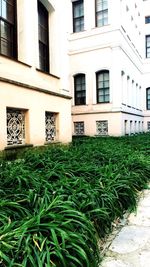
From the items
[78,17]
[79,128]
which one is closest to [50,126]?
[79,128]

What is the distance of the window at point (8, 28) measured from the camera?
709cm

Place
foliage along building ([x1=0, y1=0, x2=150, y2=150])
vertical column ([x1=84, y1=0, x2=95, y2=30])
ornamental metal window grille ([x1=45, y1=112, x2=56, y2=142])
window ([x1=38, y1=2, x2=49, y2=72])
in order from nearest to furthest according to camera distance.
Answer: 1. foliage along building ([x1=0, y1=0, x2=150, y2=150])
2. ornamental metal window grille ([x1=45, y1=112, x2=56, y2=142])
3. window ([x1=38, y1=2, x2=49, y2=72])
4. vertical column ([x1=84, y1=0, x2=95, y2=30])

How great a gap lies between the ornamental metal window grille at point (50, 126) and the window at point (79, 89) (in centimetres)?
884

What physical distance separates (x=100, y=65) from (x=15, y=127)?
10.9 meters

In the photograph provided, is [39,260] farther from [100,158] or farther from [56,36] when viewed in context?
[56,36]

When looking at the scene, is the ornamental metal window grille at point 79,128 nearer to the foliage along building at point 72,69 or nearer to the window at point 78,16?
the foliage along building at point 72,69

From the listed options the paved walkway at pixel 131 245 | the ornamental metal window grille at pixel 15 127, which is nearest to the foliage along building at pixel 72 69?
the ornamental metal window grille at pixel 15 127

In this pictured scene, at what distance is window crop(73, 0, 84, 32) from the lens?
1739 centimetres

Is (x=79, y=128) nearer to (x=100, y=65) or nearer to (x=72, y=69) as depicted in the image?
(x=72, y=69)

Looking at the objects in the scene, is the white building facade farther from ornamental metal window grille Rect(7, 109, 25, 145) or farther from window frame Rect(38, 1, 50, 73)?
ornamental metal window grille Rect(7, 109, 25, 145)

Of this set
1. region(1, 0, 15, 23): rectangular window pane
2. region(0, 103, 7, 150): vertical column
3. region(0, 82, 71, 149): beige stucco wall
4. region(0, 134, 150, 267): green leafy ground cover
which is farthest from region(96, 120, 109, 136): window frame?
region(0, 134, 150, 267): green leafy ground cover

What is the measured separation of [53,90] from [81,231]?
7.13 metres

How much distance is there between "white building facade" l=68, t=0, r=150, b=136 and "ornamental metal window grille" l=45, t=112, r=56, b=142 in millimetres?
7611

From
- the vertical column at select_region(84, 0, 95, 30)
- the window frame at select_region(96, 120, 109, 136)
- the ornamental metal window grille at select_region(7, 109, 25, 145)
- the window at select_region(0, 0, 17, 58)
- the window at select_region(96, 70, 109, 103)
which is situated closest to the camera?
the ornamental metal window grille at select_region(7, 109, 25, 145)
